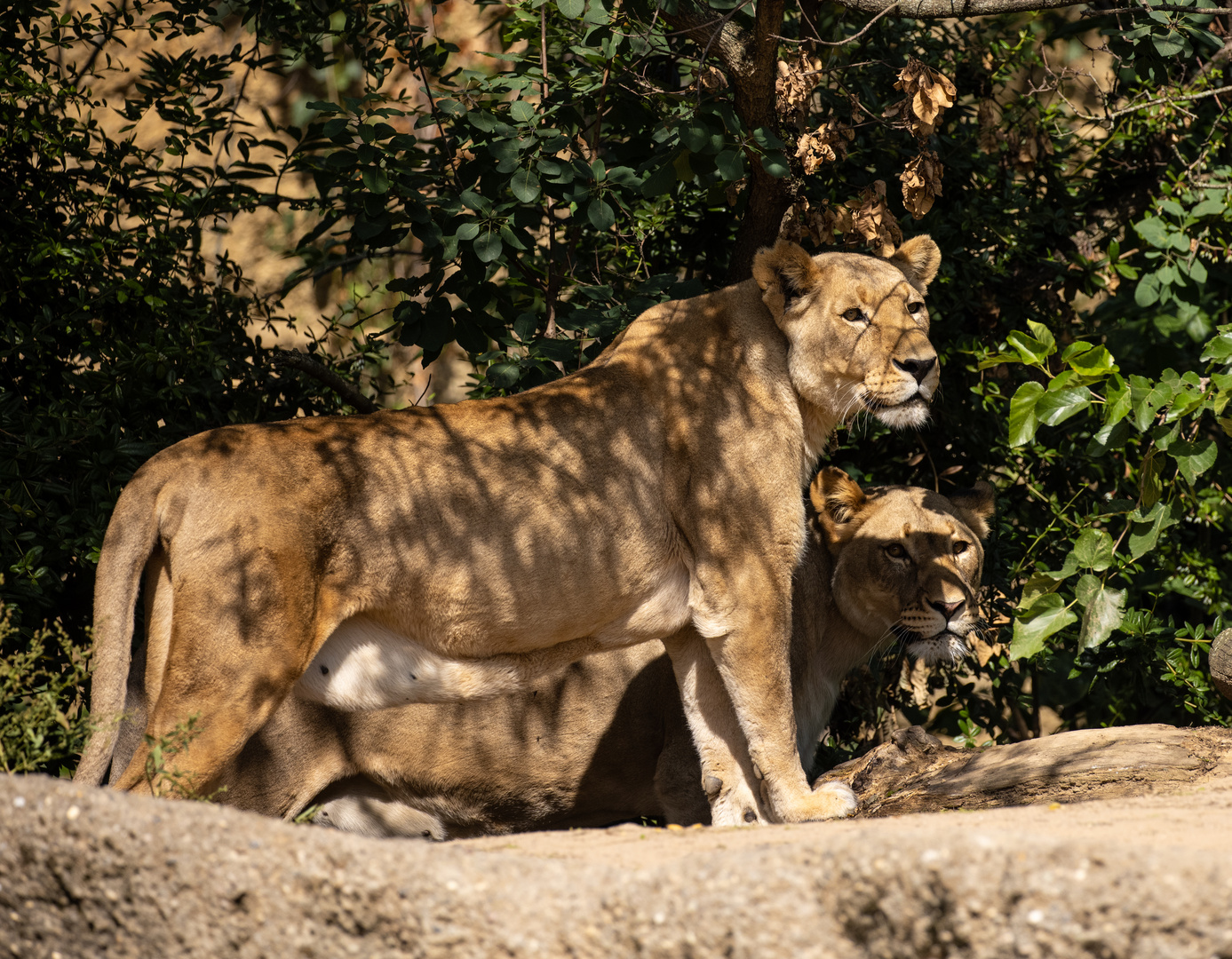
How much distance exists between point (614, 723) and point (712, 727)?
773mm

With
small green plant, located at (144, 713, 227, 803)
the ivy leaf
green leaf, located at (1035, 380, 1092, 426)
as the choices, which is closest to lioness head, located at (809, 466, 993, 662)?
the ivy leaf

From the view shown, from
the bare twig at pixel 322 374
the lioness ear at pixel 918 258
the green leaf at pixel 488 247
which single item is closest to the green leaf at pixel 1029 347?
the lioness ear at pixel 918 258

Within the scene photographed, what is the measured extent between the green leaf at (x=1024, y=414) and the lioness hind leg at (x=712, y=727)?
56.6 inches

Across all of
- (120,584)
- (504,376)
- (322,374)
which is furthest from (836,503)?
(120,584)

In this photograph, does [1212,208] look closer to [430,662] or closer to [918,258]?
[918,258]

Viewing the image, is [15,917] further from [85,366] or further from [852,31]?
[852,31]

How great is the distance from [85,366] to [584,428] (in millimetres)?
2809

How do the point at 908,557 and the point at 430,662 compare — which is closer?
the point at 430,662

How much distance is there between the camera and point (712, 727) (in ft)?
16.0

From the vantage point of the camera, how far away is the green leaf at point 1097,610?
488cm

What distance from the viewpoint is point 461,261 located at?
5559 mm

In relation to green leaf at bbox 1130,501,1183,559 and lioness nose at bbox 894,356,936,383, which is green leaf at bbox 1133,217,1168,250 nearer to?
green leaf at bbox 1130,501,1183,559

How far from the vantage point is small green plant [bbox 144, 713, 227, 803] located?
3432mm

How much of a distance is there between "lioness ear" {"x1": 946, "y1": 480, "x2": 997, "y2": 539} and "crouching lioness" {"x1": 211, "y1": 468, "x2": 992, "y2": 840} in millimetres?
127
